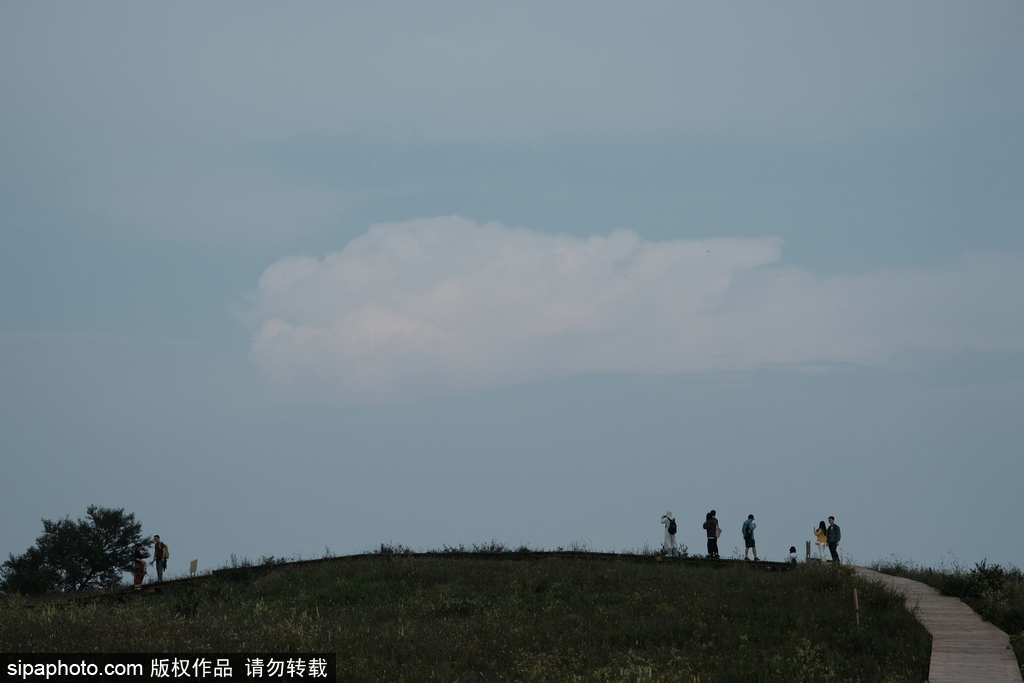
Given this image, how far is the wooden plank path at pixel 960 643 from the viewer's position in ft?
55.0

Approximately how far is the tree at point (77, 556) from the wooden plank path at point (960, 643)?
3576 centimetres

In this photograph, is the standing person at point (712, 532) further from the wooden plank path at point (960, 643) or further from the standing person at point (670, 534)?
the wooden plank path at point (960, 643)

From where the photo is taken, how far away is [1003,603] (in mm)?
22219

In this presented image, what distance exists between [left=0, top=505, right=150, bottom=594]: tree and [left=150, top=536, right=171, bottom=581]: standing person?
1226cm

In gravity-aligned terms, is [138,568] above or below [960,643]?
above

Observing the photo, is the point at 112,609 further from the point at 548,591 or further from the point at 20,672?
the point at 548,591

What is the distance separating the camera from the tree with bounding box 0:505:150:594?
43.8 meters

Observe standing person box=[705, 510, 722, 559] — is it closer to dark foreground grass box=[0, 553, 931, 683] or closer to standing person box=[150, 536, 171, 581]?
dark foreground grass box=[0, 553, 931, 683]

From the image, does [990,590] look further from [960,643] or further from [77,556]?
[77,556]

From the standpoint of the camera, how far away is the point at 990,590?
24141 millimetres

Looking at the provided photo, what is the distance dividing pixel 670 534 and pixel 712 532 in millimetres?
1433

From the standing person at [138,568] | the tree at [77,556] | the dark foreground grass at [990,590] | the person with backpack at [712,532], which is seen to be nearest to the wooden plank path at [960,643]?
the dark foreground grass at [990,590]

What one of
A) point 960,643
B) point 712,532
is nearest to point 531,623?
point 960,643

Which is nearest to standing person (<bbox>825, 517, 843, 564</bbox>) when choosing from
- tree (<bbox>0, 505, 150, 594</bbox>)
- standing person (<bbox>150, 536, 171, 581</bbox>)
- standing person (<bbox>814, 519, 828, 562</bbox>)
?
standing person (<bbox>814, 519, 828, 562</bbox>)
